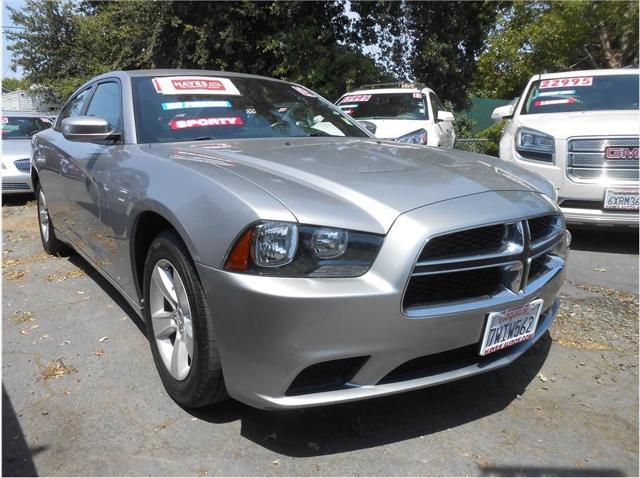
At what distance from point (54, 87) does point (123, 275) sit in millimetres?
21156

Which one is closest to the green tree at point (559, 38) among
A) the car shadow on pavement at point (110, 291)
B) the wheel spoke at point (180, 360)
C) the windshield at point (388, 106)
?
the windshield at point (388, 106)

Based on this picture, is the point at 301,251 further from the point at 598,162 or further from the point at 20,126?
the point at 20,126

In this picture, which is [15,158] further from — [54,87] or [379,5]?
[54,87]

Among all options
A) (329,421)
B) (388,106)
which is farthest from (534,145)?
(329,421)

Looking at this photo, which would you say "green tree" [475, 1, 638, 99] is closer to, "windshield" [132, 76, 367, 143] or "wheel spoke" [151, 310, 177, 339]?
"windshield" [132, 76, 367, 143]

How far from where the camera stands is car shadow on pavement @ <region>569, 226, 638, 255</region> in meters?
5.21

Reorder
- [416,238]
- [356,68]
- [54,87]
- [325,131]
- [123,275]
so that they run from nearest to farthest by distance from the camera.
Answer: [416,238]
[123,275]
[325,131]
[356,68]
[54,87]

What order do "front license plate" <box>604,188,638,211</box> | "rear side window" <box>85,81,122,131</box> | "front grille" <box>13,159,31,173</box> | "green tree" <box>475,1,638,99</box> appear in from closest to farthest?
1. "rear side window" <box>85,81,122,131</box>
2. "front license plate" <box>604,188,638,211</box>
3. "front grille" <box>13,159,31,173</box>
4. "green tree" <box>475,1,638,99</box>

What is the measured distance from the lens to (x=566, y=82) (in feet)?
20.1

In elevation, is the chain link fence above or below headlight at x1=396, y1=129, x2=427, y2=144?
below

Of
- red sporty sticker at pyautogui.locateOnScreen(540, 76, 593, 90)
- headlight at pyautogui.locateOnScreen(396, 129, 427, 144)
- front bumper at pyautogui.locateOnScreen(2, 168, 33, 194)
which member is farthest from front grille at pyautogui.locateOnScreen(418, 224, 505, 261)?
front bumper at pyautogui.locateOnScreen(2, 168, 33, 194)

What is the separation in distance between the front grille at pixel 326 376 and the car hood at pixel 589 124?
4155 millimetres

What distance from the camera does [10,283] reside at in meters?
4.44

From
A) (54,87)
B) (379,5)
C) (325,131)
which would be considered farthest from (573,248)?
(54,87)
